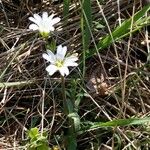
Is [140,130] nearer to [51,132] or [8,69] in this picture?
[51,132]

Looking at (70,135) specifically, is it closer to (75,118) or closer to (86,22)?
(75,118)

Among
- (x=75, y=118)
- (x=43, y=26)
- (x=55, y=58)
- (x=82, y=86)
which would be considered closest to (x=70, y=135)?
(x=75, y=118)

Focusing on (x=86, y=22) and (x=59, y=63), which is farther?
(x=86, y=22)

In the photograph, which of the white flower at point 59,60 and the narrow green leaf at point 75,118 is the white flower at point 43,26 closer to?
the white flower at point 59,60

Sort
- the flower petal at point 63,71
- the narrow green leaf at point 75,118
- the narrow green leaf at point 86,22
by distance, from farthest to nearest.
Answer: the narrow green leaf at point 86,22
the narrow green leaf at point 75,118
the flower petal at point 63,71

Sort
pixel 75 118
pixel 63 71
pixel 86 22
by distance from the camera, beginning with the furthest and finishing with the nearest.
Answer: pixel 86 22 → pixel 75 118 → pixel 63 71

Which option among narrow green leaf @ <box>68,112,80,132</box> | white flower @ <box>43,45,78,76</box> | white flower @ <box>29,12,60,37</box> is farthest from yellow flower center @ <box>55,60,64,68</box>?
narrow green leaf @ <box>68,112,80,132</box>

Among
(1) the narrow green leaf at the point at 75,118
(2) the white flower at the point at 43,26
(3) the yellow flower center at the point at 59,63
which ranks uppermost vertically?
(2) the white flower at the point at 43,26

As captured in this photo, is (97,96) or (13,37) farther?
(13,37)

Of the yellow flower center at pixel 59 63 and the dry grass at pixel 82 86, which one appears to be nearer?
the yellow flower center at pixel 59 63

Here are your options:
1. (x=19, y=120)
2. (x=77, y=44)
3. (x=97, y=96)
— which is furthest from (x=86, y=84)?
(x=19, y=120)

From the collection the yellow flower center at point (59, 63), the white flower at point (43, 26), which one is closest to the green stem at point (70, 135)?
the yellow flower center at point (59, 63)
